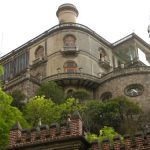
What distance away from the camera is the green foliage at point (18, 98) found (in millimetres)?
46625

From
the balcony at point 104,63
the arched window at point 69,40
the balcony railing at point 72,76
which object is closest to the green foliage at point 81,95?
the balcony railing at point 72,76

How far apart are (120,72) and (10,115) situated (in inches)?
1225

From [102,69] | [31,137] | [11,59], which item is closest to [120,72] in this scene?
[102,69]

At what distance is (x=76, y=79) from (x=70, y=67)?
3.72 metres

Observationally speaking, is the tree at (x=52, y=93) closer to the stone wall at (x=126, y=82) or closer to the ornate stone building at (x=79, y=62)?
the ornate stone building at (x=79, y=62)

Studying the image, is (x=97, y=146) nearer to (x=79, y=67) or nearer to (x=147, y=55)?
(x=79, y=67)

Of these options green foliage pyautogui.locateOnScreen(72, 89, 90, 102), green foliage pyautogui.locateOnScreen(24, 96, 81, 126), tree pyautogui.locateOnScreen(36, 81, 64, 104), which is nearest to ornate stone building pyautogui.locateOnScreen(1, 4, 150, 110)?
tree pyautogui.locateOnScreen(36, 81, 64, 104)

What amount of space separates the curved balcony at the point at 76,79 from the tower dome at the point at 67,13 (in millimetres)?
12368

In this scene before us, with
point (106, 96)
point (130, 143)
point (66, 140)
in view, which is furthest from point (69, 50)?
point (130, 143)

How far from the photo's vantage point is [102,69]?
201ft

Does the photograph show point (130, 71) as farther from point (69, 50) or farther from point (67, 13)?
point (67, 13)

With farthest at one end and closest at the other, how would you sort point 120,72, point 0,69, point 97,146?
point 120,72 → point 0,69 → point 97,146

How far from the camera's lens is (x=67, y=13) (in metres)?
65.4

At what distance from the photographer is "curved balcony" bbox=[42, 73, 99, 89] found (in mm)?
54688
